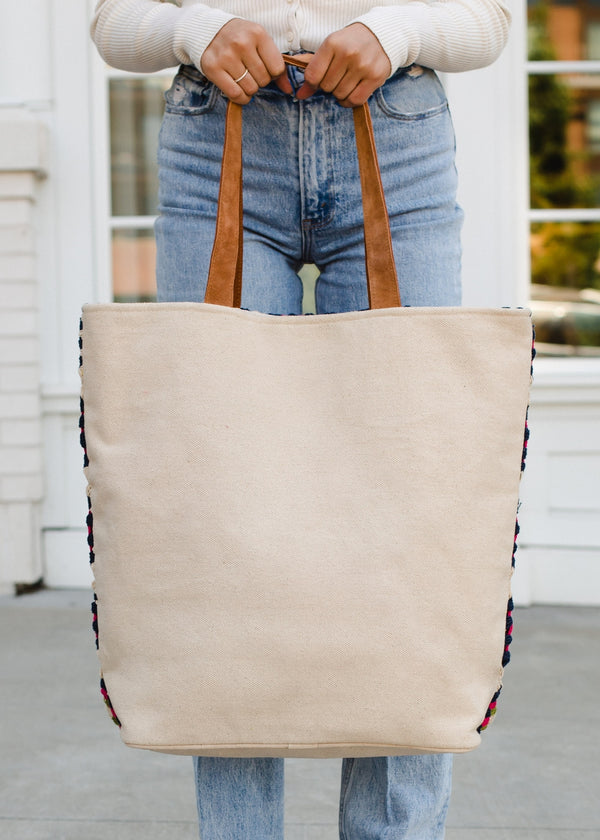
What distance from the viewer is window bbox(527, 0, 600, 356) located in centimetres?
371

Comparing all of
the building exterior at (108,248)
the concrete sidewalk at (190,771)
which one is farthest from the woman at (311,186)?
the building exterior at (108,248)

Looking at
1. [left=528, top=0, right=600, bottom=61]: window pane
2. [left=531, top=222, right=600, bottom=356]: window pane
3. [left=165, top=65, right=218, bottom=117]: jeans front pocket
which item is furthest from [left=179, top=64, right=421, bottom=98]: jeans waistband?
[left=528, top=0, right=600, bottom=61]: window pane

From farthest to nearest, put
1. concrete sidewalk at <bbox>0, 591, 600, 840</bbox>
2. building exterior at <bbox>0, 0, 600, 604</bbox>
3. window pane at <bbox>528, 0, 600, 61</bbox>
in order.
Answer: window pane at <bbox>528, 0, 600, 61</bbox> → building exterior at <bbox>0, 0, 600, 604</bbox> → concrete sidewalk at <bbox>0, 591, 600, 840</bbox>

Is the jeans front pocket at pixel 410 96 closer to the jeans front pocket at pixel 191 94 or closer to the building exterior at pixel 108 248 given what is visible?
the jeans front pocket at pixel 191 94

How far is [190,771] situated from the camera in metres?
2.17

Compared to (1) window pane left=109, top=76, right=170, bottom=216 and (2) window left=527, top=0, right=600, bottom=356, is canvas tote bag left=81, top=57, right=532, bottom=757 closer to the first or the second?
(2) window left=527, top=0, right=600, bottom=356

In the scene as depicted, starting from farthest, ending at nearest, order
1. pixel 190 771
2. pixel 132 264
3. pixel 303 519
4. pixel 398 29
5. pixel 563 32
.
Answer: pixel 132 264
pixel 563 32
pixel 190 771
pixel 398 29
pixel 303 519

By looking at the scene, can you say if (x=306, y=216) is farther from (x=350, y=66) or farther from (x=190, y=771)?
(x=190, y=771)

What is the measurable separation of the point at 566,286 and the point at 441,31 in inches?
105

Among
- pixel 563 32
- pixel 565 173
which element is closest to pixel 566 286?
pixel 565 173

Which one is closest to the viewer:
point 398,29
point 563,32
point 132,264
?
point 398,29

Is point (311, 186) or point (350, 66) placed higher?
point (350, 66)

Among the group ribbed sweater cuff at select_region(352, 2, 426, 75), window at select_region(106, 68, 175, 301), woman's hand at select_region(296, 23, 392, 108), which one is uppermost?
window at select_region(106, 68, 175, 301)

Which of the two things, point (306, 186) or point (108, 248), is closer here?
point (306, 186)
